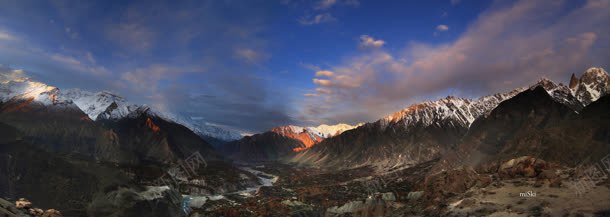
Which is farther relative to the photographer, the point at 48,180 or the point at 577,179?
the point at 48,180

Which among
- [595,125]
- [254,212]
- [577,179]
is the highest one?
[595,125]

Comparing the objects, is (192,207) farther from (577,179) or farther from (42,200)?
(577,179)

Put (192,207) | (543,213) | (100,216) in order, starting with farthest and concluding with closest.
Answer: (192,207)
(100,216)
(543,213)

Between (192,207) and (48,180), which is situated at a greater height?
(48,180)

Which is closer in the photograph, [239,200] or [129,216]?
[129,216]

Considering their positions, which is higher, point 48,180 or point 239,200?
point 48,180

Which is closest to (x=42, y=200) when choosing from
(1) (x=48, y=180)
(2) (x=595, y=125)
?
(1) (x=48, y=180)

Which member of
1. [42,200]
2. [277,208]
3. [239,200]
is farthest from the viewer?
[239,200]

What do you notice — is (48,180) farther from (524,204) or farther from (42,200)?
(524,204)

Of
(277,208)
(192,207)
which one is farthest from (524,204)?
(192,207)
